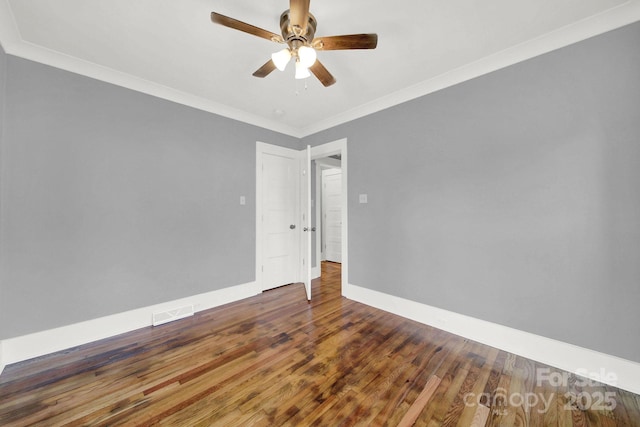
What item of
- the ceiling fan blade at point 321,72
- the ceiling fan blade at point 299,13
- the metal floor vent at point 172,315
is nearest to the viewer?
the ceiling fan blade at point 299,13

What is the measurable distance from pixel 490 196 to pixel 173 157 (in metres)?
3.47

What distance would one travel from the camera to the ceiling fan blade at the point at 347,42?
60.4 inches

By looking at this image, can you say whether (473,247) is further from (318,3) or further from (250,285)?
(250,285)

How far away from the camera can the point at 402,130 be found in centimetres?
283

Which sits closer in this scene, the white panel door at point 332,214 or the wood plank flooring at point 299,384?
the wood plank flooring at point 299,384

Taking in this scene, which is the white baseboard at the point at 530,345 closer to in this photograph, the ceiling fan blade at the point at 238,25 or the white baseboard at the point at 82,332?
the white baseboard at the point at 82,332

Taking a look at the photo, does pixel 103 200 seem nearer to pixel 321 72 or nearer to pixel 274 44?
pixel 274 44

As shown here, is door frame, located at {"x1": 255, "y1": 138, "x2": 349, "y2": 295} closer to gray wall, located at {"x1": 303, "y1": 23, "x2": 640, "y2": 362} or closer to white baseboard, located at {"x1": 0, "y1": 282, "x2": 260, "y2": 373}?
gray wall, located at {"x1": 303, "y1": 23, "x2": 640, "y2": 362}

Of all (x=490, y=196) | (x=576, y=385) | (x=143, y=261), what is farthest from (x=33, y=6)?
(x=576, y=385)

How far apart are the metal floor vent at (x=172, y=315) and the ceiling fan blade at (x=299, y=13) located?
305 centimetres

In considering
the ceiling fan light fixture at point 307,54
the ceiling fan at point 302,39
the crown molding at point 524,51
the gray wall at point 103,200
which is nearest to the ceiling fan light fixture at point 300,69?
the ceiling fan at point 302,39

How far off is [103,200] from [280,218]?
7.13 ft

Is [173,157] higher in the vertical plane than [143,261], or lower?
higher

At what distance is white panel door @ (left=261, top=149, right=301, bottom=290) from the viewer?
12.0 feet
